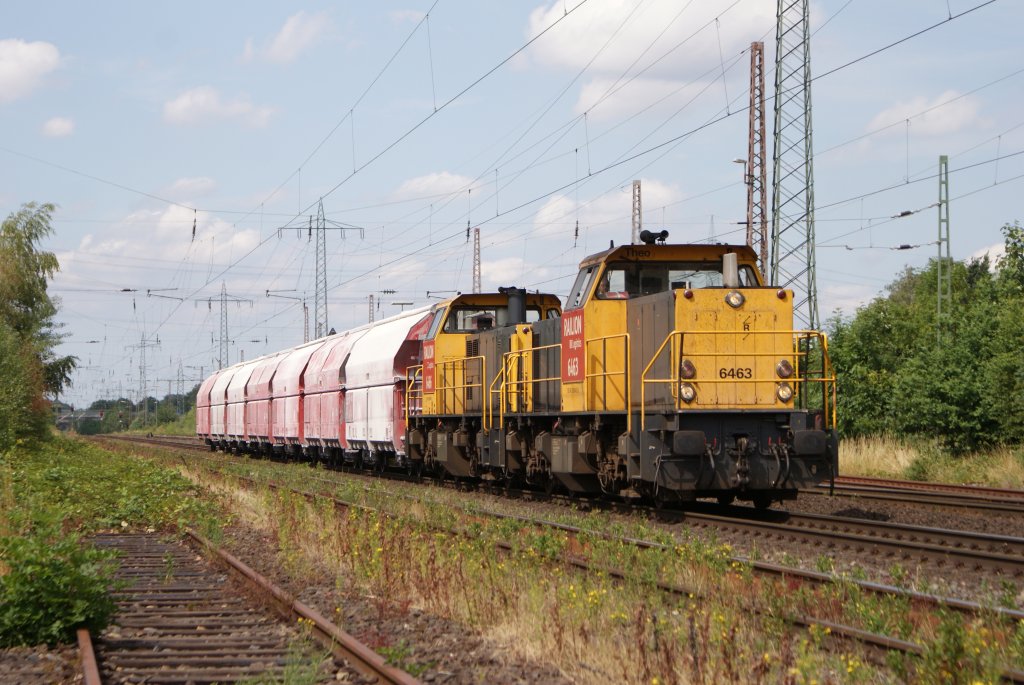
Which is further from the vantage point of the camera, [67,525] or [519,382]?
[519,382]

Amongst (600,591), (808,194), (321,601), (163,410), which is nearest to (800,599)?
(600,591)

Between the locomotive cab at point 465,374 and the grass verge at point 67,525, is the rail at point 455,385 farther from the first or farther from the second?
the grass verge at point 67,525

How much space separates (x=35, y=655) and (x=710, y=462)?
7510 mm

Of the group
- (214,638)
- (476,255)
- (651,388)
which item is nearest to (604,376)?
(651,388)

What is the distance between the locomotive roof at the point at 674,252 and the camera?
13.6m

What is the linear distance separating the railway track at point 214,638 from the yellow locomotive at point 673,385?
5.09 meters

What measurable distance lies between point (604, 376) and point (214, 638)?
6878 mm

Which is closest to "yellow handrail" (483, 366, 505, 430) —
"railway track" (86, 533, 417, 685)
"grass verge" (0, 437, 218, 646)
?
"grass verge" (0, 437, 218, 646)

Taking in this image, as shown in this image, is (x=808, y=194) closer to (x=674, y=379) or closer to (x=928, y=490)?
(x=928, y=490)

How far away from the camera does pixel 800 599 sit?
7.53 meters

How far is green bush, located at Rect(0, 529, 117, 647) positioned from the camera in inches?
294

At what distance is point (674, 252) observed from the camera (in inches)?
543

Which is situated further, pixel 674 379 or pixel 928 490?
pixel 928 490

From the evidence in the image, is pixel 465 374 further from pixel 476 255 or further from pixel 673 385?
pixel 476 255
